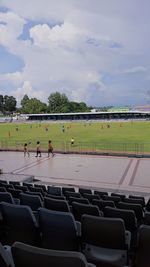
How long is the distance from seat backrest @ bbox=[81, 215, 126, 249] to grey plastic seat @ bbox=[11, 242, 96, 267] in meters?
1.66

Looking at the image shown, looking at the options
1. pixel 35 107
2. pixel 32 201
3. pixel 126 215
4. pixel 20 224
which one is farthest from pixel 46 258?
pixel 35 107

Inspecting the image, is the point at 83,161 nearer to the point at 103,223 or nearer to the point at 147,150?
the point at 147,150

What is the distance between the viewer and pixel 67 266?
2.00 metres

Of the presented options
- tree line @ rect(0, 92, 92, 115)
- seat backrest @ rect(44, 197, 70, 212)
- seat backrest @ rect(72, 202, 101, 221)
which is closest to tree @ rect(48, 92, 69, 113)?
tree line @ rect(0, 92, 92, 115)

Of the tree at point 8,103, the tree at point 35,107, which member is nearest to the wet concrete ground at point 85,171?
the tree at point 35,107

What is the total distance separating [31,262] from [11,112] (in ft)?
649

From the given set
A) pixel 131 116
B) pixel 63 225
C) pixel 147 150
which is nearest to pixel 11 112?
pixel 131 116

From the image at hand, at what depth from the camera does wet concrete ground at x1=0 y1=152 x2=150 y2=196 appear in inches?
615

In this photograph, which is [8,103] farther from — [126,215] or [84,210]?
[126,215]

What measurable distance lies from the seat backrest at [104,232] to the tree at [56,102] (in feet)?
561

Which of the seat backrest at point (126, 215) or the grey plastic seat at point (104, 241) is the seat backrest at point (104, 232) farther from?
the seat backrest at point (126, 215)

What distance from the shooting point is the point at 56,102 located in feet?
586

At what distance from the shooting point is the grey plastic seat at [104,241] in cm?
361

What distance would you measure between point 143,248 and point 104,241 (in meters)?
0.53
